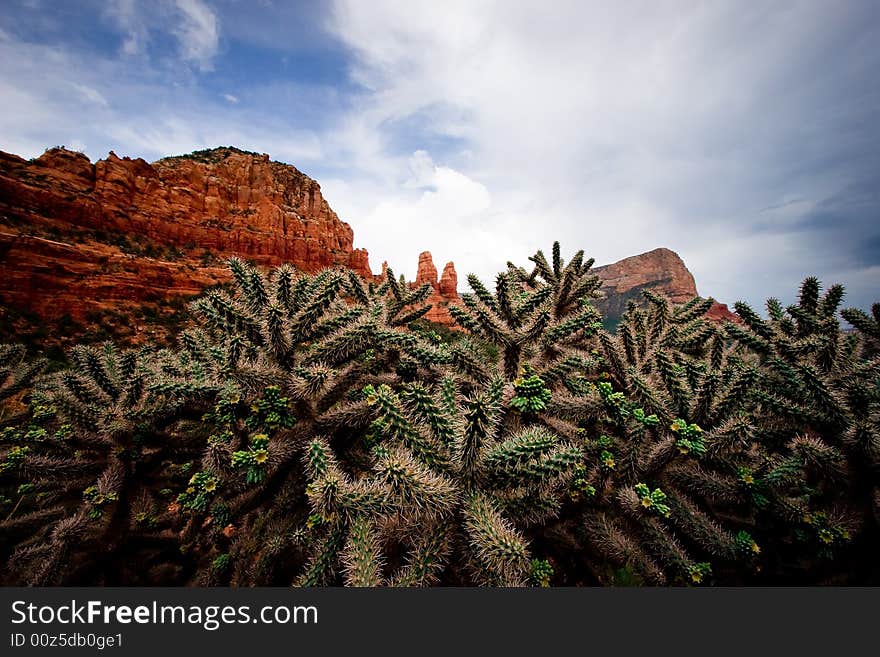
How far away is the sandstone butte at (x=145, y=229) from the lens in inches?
819

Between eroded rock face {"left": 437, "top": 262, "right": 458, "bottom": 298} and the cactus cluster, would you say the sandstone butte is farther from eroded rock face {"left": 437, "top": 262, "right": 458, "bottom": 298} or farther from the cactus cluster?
the cactus cluster

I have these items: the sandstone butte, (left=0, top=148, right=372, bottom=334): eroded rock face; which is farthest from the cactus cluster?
(left=0, top=148, right=372, bottom=334): eroded rock face

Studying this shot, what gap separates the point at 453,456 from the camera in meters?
2.10

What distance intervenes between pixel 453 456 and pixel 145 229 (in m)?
45.6

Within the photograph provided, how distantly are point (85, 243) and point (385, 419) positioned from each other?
125 feet

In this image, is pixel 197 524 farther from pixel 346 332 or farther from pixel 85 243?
pixel 85 243

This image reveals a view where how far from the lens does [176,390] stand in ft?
8.48

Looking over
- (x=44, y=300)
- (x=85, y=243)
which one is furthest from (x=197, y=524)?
(x=85, y=243)

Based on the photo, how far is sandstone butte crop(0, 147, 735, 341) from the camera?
2080cm

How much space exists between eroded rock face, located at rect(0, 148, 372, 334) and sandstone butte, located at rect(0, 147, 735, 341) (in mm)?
86

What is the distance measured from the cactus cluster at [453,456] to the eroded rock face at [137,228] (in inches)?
574

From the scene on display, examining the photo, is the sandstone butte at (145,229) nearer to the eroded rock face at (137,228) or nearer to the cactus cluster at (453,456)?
the eroded rock face at (137,228)

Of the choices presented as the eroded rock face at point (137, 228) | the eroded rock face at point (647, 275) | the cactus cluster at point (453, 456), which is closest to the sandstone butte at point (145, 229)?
the eroded rock face at point (137, 228)

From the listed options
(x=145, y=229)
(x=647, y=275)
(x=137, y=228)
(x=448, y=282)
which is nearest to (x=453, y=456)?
(x=137, y=228)
